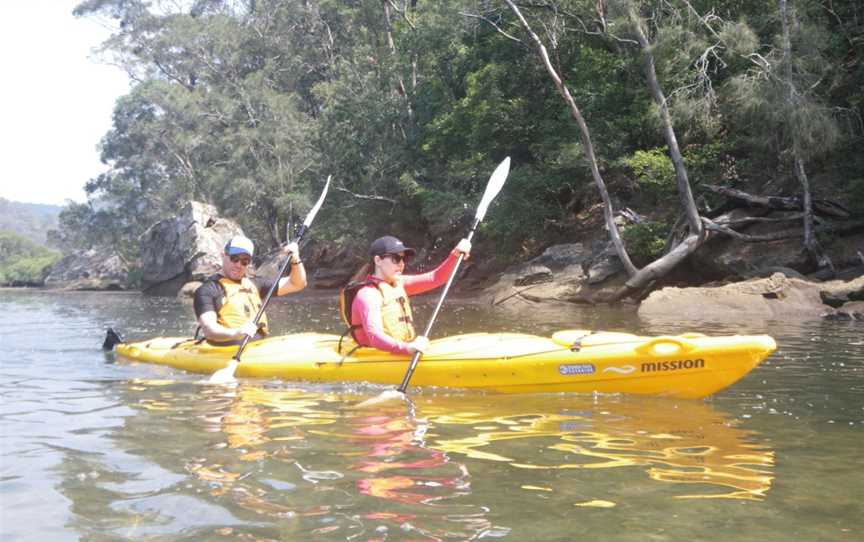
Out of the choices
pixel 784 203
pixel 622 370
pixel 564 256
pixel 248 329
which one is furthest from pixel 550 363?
pixel 564 256

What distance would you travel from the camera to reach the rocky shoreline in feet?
40.4

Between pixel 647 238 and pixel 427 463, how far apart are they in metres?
13.2

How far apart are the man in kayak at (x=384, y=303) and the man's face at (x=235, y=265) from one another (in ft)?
3.45

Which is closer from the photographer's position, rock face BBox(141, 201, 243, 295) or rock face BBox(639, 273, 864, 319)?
rock face BBox(639, 273, 864, 319)

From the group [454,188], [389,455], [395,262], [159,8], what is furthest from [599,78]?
[159,8]

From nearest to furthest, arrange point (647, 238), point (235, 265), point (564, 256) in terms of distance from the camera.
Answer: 1. point (235, 265)
2. point (647, 238)
3. point (564, 256)

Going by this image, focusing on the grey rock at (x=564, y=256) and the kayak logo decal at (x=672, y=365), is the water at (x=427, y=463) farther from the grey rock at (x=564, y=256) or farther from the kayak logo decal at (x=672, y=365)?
the grey rock at (x=564, y=256)

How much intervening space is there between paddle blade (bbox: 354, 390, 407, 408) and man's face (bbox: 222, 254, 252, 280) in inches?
72.4

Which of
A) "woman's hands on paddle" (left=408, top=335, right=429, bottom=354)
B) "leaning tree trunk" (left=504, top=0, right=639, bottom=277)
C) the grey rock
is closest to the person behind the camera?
"woman's hands on paddle" (left=408, top=335, right=429, bottom=354)

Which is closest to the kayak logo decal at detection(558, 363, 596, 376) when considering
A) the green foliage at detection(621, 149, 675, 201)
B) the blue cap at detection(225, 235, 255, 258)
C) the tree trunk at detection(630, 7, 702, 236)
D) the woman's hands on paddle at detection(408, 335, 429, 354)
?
the woman's hands on paddle at detection(408, 335, 429, 354)

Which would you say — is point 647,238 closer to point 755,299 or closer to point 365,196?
point 755,299

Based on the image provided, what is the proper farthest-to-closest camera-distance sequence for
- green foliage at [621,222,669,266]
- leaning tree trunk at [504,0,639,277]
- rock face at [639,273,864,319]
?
green foliage at [621,222,669,266] < leaning tree trunk at [504,0,639,277] < rock face at [639,273,864,319]

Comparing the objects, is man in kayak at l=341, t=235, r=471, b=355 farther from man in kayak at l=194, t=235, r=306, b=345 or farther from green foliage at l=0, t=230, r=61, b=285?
green foliage at l=0, t=230, r=61, b=285

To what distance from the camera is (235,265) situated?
704 centimetres
